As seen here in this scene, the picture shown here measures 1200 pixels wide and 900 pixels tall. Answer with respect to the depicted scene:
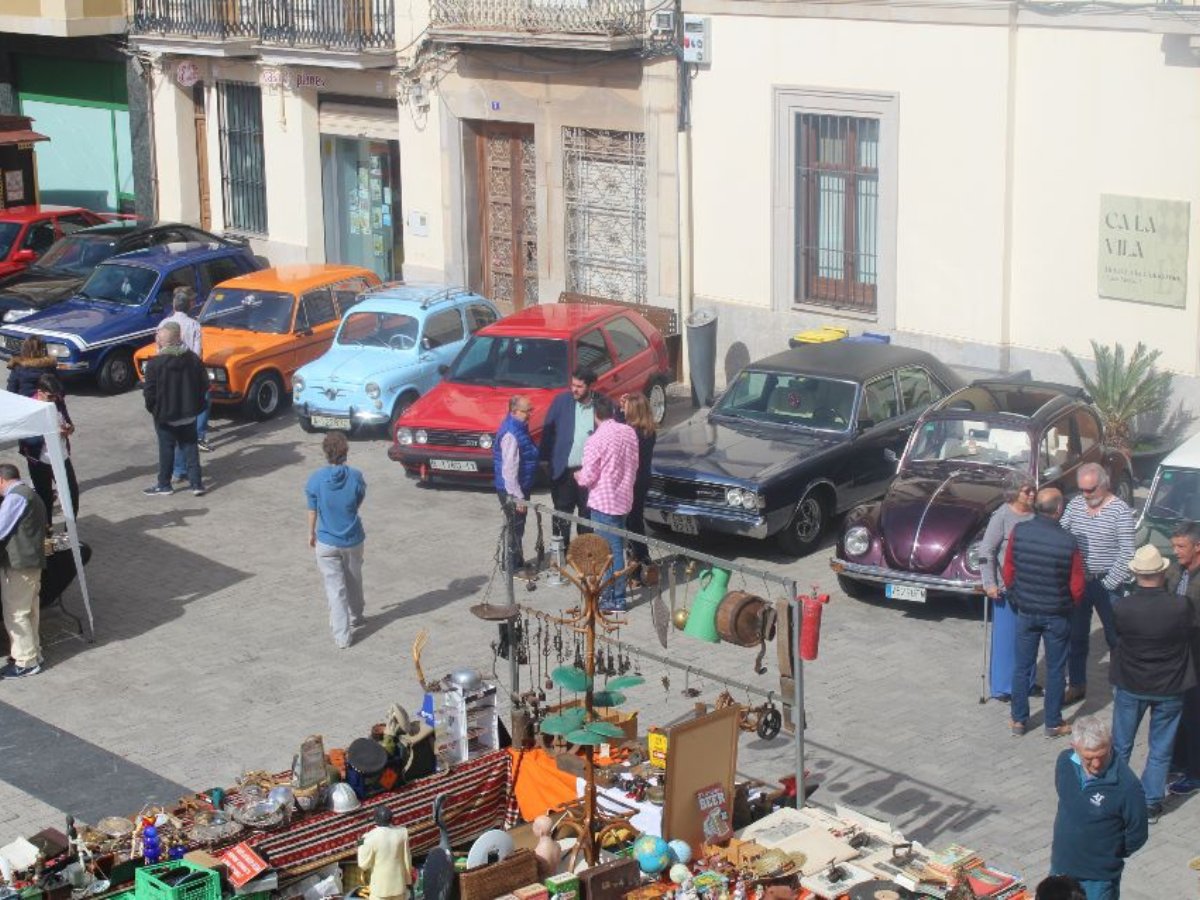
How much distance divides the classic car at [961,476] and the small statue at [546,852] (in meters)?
4.97

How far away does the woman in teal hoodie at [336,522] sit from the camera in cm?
1500

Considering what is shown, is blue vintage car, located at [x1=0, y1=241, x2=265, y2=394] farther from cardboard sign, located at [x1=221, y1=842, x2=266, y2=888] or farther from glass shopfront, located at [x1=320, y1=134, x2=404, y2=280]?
cardboard sign, located at [x1=221, y1=842, x2=266, y2=888]

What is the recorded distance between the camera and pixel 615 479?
50.9ft

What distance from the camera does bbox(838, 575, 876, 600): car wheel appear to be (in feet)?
52.1

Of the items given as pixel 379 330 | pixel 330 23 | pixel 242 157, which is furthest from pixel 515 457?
pixel 242 157

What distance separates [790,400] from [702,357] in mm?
4727

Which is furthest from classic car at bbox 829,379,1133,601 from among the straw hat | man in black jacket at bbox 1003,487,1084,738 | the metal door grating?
the metal door grating

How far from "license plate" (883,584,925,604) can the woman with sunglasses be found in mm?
1379

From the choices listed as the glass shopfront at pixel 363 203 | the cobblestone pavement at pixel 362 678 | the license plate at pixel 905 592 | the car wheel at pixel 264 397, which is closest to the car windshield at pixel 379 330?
the car wheel at pixel 264 397

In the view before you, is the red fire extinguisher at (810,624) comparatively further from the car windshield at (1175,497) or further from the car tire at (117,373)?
the car tire at (117,373)

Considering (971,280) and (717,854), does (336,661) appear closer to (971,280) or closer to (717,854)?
(717,854)

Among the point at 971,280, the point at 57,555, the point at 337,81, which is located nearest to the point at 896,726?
the point at 57,555

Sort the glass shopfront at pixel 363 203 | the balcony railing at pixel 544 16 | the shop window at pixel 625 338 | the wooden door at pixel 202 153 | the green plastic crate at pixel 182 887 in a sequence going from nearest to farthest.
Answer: the green plastic crate at pixel 182 887, the shop window at pixel 625 338, the balcony railing at pixel 544 16, the glass shopfront at pixel 363 203, the wooden door at pixel 202 153

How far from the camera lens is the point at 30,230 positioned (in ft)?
93.4
